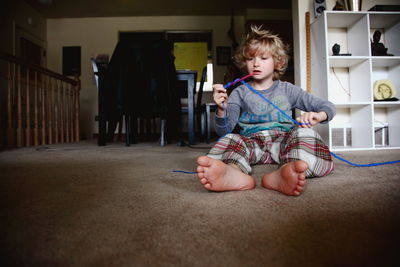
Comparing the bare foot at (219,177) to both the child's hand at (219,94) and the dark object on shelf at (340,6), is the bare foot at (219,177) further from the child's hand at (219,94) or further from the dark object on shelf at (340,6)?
the dark object on shelf at (340,6)

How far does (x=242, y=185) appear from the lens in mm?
617

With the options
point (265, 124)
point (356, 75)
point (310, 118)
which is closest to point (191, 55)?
point (356, 75)

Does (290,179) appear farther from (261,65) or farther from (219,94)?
(261,65)

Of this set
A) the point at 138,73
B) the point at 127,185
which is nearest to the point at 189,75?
the point at 138,73

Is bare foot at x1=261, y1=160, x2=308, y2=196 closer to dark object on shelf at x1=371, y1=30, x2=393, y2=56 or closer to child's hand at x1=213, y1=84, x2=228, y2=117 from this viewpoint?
child's hand at x1=213, y1=84, x2=228, y2=117

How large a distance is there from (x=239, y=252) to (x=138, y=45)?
6.43ft

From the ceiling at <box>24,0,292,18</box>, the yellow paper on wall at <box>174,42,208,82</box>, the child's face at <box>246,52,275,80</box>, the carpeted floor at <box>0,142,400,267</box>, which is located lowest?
the carpeted floor at <box>0,142,400,267</box>

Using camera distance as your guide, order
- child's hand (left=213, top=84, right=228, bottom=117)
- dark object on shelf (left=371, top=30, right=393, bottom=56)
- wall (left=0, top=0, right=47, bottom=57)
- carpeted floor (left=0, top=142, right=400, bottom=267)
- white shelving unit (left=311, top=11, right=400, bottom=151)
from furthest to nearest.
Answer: wall (left=0, top=0, right=47, bottom=57), dark object on shelf (left=371, top=30, right=393, bottom=56), white shelving unit (left=311, top=11, right=400, bottom=151), child's hand (left=213, top=84, right=228, bottom=117), carpeted floor (left=0, top=142, right=400, bottom=267)

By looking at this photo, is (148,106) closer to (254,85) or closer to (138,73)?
(138,73)

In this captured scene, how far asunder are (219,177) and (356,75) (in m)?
1.74

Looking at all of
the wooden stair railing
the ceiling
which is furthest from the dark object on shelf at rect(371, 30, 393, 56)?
the wooden stair railing

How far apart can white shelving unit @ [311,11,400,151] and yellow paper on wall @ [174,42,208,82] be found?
2.72 meters

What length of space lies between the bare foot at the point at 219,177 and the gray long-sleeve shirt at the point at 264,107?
1.23 feet

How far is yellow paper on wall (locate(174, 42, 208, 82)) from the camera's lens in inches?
173
